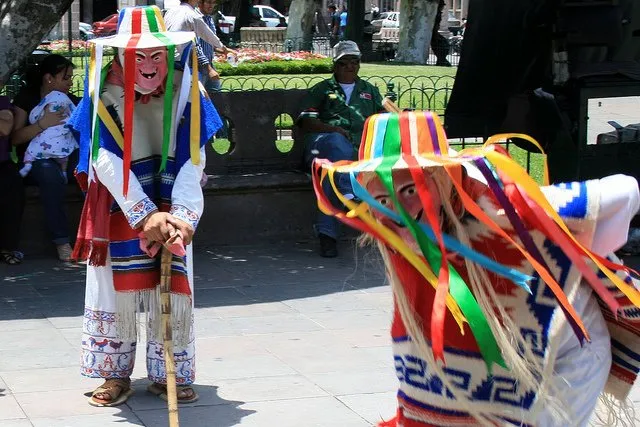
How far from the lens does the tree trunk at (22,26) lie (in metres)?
8.16

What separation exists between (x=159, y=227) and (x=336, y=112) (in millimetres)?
4139

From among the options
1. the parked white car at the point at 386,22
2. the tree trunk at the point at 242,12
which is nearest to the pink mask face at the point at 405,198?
the tree trunk at the point at 242,12

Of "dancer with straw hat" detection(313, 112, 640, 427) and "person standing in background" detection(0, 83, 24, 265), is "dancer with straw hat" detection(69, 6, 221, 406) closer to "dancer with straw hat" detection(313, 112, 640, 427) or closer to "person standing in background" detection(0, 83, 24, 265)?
"dancer with straw hat" detection(313, 112, 640, 427)

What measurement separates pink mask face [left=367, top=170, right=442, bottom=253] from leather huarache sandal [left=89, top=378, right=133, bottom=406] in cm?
267

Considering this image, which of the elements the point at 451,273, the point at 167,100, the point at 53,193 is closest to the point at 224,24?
the point at 53,193

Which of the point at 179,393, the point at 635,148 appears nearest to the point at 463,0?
the point at 635,148

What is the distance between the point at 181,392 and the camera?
5.60 m

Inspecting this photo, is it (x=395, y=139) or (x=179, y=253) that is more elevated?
(x=395, y=139)

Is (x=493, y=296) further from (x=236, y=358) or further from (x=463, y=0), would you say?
(x=463, y=0)

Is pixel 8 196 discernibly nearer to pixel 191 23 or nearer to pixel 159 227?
pixel 191 23

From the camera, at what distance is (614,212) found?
3.17 metres

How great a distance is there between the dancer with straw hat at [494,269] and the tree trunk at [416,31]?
30.8m

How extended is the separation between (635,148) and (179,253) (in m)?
5.47

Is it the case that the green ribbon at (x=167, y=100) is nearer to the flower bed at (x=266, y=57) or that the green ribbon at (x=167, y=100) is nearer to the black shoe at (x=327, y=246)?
the black shoe at (x=327, y=246)
